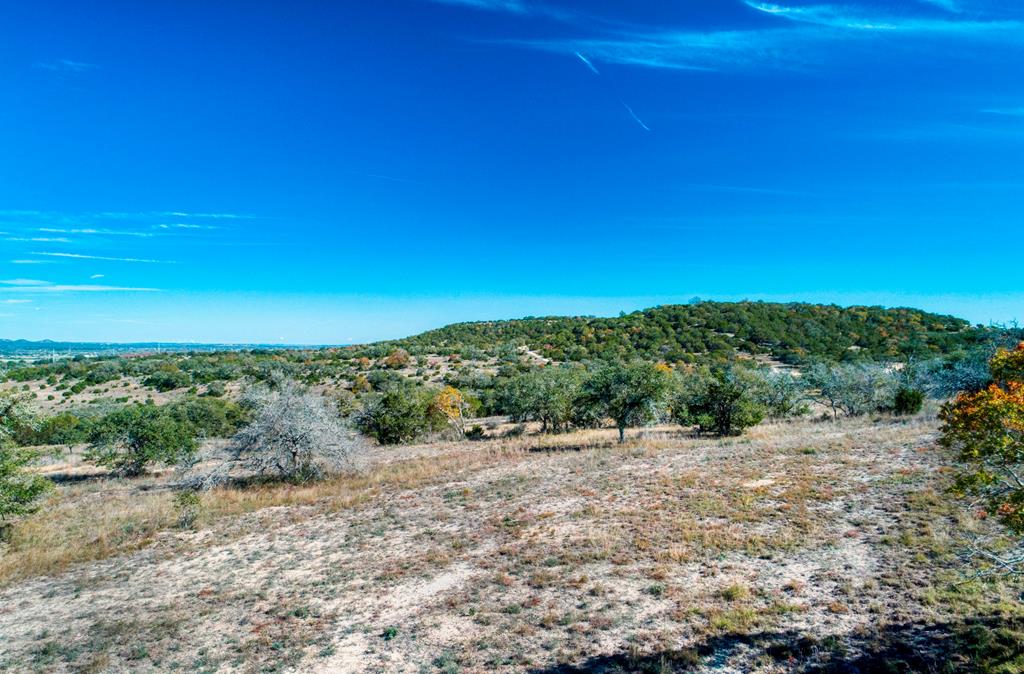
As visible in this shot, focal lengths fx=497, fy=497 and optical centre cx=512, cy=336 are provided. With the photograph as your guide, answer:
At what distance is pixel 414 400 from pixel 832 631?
32013 millimetres

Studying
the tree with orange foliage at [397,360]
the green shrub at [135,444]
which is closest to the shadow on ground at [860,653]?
the green shrub at [135,444]

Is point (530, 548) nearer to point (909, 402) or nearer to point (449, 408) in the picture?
point (449, 408)

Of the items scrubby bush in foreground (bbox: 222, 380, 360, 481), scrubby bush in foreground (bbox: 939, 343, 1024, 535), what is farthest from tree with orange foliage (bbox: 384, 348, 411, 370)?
scrubby bush in foreground (bbox: 939, 343, 1024, 535)

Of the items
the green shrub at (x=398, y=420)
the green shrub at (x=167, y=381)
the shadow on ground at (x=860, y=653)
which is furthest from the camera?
the green shrub at (x=167, y=381)

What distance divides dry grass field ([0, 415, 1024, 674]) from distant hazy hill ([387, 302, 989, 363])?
2207 inches

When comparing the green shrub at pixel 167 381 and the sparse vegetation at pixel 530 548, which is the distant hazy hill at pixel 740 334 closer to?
the green shrub at pixel 167 381

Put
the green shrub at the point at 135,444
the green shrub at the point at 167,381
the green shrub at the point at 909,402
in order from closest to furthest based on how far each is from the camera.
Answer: the green shrub at the point at 135,444 → the green shrub at the point at 909,402 → the green shrub at the point at 167,381

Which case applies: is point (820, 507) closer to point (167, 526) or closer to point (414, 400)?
point (167, 526)

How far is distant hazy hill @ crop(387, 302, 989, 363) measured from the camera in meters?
71.0

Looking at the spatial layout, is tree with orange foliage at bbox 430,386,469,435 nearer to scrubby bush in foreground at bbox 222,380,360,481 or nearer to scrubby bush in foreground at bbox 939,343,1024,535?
scrubby bush in foreground at bbox 222,380,360,481

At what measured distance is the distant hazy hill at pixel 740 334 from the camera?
71000 millimetres

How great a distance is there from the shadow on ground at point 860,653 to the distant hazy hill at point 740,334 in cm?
6405

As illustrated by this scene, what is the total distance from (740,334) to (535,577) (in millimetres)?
81709

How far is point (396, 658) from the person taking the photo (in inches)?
341
